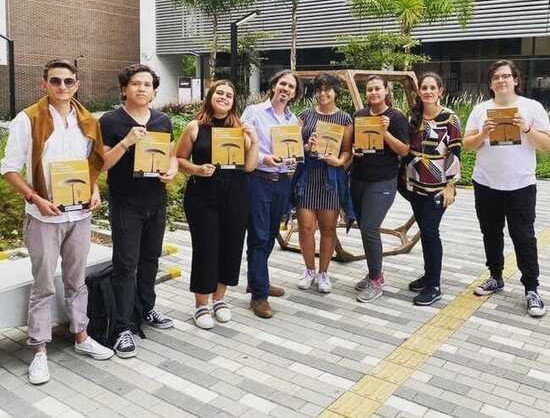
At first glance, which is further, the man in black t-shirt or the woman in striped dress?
the woman in striped dress

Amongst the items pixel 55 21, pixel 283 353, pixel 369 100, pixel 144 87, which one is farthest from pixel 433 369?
pixel 55 21

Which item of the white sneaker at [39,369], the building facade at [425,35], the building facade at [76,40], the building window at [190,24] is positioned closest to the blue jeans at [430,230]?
the white sneaker at [39,369]

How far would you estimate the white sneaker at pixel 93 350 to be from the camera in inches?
147

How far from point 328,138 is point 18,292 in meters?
2.41

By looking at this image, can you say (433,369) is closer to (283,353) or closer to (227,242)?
(283,353)

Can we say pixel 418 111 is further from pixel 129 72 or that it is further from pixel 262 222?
pixel 129 72

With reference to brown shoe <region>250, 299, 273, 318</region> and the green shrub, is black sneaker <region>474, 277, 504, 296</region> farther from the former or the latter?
the green shrub

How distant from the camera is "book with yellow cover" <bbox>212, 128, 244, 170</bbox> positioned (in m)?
3.98

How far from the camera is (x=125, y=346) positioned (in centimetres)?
380

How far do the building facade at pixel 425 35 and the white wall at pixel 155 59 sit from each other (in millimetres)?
265

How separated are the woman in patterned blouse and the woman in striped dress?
511mm

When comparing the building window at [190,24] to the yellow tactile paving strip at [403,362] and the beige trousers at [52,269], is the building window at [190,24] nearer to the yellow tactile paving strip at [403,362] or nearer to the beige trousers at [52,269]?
the yellow tactile paving strip at [403,362]

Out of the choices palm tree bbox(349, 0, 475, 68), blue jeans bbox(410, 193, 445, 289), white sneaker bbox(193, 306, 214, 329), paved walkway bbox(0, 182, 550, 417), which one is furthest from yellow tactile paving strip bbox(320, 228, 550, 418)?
palm tree bbox(349, 0, 475, 68)

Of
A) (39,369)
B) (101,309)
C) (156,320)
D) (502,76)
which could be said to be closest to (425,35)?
(502,76)
